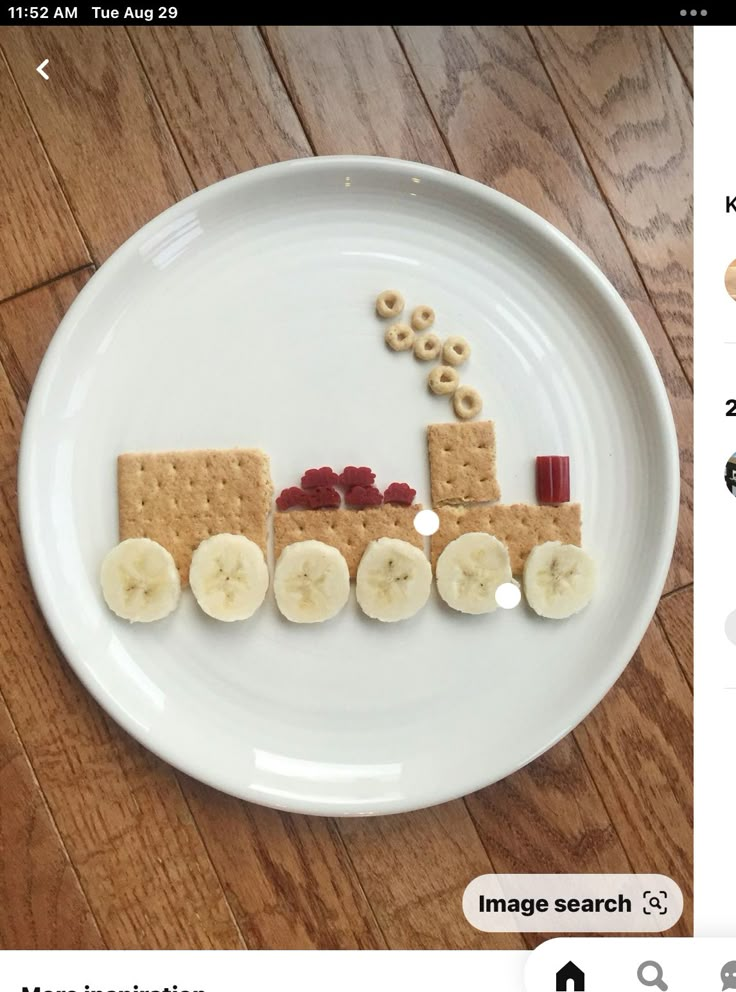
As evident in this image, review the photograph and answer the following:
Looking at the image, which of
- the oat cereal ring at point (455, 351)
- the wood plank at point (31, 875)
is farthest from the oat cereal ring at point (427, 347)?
the wood plank at point (31, 875)

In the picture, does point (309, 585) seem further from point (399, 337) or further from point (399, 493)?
point (399, 337)

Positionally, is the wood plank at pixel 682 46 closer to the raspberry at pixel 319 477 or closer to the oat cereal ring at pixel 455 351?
the oat cereal ring at pixel 455 351

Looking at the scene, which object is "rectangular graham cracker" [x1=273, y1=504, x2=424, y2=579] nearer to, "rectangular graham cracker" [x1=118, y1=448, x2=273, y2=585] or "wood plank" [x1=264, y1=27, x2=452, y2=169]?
"rectangular graham cracker" [x1=118, y1=448, x2=273, y2=585]

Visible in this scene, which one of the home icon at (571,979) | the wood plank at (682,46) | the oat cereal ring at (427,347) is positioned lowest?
the home icon at (571,979)

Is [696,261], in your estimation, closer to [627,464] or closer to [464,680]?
[627,464]

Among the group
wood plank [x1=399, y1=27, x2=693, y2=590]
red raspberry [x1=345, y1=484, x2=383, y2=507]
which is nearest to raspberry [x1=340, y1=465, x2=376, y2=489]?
red raspberry [x1=345, y1=484, x2=383, y2=507]

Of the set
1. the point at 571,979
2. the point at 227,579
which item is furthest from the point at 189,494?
the point at 571,979
